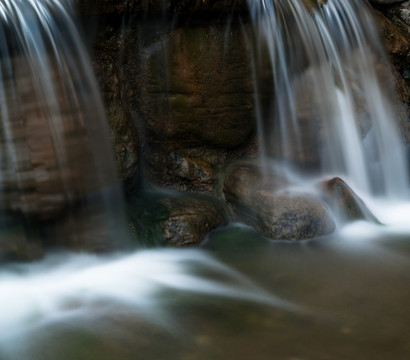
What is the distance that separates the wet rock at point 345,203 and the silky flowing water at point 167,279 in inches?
4.2

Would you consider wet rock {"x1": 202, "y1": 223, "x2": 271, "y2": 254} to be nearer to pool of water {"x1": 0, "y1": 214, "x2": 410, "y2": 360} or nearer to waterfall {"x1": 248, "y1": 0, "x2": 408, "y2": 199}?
pool of water {"x1": 0, "y1": 214, "x2": 410, "y2": 360}

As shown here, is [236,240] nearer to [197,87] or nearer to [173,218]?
[173,218]

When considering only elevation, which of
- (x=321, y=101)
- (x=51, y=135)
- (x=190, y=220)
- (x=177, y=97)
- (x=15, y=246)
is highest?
(x=177, y=97)

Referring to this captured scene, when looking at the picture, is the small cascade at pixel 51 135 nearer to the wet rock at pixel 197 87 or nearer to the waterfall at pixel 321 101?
the wet rock at pixel 197 87

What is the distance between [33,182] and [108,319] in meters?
1.35

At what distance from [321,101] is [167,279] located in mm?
2910

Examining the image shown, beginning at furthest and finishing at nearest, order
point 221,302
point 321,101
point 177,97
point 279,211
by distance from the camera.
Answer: point 321,101 < point 177,97 < point 279,211 < point 221,302

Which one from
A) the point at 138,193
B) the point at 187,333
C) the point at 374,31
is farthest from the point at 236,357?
the point at 374,31

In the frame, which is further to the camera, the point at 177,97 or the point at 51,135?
the point at 177,97

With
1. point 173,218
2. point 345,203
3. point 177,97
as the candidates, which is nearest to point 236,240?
point 173,218

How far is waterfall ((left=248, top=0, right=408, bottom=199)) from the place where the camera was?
5633 millimetres

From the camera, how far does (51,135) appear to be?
4.09 meters

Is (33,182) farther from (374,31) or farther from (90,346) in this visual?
(374,31)

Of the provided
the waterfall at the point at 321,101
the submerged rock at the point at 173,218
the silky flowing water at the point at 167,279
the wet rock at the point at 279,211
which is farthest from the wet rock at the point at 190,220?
the waterfall at the point at 321,101
